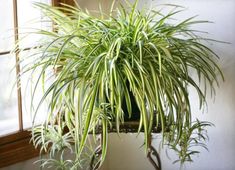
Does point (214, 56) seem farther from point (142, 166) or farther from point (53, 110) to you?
point (53, 110)

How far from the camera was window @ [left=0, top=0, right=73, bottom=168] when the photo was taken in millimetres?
2070

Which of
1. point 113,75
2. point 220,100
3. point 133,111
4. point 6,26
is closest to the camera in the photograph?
point 113,75

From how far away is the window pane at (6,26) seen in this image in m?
2.06

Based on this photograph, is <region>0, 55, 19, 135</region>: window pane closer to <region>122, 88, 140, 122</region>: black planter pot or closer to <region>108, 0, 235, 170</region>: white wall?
<region>122, 88, 140, 122</region>: black planter pot

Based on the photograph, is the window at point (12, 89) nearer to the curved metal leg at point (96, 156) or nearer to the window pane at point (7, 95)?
the window pane at point (7, 95)

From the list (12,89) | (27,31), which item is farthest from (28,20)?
(12,89)

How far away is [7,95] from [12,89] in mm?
56

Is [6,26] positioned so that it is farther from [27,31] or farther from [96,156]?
[96,156]

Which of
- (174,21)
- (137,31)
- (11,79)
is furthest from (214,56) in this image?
(11,79)

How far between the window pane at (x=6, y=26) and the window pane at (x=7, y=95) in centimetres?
5

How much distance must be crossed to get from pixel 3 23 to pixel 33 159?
61 centimetres

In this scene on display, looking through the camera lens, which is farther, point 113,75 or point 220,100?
point 220,100

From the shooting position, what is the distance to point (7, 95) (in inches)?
83.6

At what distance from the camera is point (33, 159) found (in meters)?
2.20
